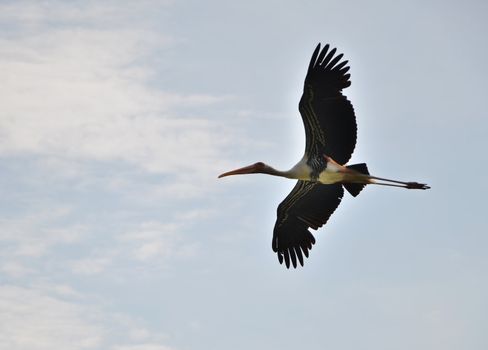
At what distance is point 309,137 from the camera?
121 ft

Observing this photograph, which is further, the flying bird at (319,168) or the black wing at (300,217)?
the black wing at (300,217)

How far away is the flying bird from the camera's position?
35.3m

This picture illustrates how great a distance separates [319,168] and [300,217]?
111 inches

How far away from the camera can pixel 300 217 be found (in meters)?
39.1

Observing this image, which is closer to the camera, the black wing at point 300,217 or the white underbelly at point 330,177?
the white underbelly at point 330,177

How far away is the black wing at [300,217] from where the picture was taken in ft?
126

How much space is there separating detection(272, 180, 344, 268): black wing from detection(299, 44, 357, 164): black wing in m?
2.02

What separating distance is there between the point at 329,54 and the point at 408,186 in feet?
17.7

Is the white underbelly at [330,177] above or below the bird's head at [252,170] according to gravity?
below

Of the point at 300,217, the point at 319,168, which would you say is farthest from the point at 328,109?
the point at 300,217

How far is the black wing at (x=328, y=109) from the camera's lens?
35219 mm

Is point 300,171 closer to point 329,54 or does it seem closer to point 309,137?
point 309,137

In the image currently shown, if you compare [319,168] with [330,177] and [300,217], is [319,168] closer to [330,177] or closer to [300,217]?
[330,177]

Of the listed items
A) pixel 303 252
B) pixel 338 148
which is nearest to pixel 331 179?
pixel 338 148
